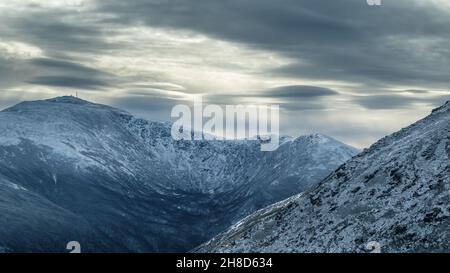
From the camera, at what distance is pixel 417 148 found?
83.1m

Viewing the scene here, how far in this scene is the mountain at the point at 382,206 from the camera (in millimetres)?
65375

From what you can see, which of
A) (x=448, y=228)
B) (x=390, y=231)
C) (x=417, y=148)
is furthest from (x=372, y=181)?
(x=448, y=228)

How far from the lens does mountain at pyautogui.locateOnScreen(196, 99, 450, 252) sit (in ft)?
214

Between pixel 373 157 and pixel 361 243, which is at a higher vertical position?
pixel 373 157

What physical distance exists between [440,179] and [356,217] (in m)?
11.5

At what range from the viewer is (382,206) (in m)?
74.4
